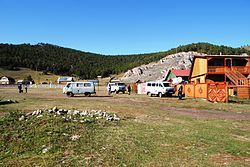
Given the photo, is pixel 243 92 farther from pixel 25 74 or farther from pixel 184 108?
pixel 25 74

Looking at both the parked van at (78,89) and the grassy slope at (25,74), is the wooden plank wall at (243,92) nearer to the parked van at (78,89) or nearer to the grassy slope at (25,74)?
the parked van at (78,89)

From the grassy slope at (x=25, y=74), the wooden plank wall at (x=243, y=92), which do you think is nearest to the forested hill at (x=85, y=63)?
the grassy slope at (x=25, y=74)

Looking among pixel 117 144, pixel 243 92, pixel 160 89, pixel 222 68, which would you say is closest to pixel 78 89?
pixel 160 89

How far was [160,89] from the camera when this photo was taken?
39.0m

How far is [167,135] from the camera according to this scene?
37.3 ft

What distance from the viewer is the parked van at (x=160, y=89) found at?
38.3 meters

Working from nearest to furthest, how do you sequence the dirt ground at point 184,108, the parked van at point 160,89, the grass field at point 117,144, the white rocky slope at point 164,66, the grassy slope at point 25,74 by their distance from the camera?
the grass field at point 117,144 < the dirt ground at point 184,108 < the parked van at point 160,89 < the white rocky slope at point 164,66 < the grassy slope at point 25,74

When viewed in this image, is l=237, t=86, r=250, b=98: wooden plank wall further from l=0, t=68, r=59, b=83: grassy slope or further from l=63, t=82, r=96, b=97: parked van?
l=0, t=68, r=59, b=83: grassy slope

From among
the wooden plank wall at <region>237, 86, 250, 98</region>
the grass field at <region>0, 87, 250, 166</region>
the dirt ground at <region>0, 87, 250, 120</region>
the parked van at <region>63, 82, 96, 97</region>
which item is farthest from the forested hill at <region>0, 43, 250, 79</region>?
the grass field at <region>0, 87, 250, 166</region>

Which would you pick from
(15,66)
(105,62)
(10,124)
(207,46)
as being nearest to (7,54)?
(15,66)

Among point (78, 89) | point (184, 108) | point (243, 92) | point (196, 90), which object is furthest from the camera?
point (78, 89)

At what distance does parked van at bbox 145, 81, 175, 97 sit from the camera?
38.3 m

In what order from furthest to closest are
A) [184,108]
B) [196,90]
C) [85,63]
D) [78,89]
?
[85,63]
[78,89]
[196,90]
[184,108]

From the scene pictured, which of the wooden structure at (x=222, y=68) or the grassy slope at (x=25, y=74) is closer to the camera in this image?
the wooden structure at (x=222, y=68)
